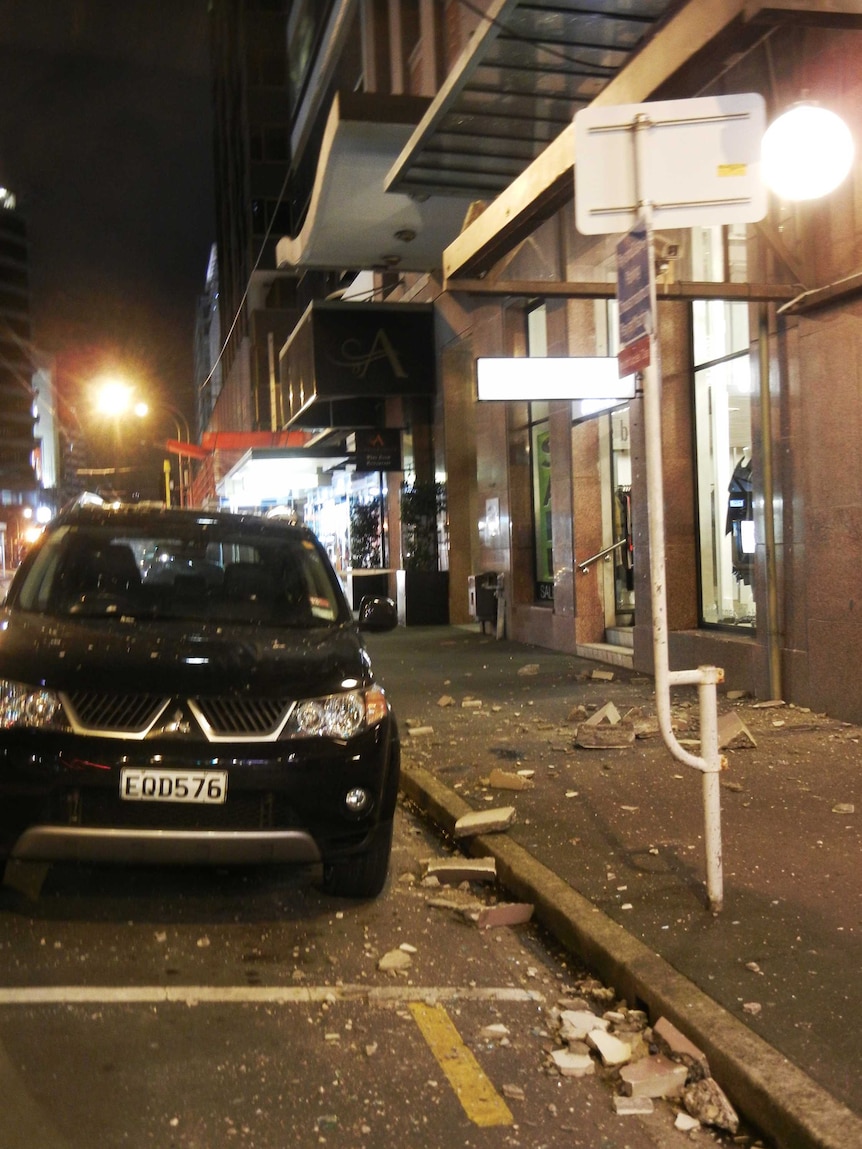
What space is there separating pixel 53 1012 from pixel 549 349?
12169mm

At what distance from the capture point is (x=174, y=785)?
4.67 m

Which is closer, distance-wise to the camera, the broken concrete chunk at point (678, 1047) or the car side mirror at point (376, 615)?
the broken concrete chunk at point (678, 1047)

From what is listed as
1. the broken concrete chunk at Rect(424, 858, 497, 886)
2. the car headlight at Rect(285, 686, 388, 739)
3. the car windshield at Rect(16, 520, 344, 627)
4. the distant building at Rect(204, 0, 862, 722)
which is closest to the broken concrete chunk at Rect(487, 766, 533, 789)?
the broken concrete chunk at Rect(424, 858, 497, 886)

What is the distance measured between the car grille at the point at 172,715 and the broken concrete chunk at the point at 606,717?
4709mm

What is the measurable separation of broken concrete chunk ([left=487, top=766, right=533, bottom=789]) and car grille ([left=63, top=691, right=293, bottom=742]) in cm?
286

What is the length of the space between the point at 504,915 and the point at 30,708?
7.54 ft

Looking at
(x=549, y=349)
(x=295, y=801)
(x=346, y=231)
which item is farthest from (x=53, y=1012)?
(x=346, y=231)

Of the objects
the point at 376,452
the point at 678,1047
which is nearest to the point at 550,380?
the point at 678,1047

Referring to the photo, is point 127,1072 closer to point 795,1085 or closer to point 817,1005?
point 795,1085

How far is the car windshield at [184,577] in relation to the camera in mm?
5828

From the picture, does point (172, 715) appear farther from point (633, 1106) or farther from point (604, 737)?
point (604, 737)

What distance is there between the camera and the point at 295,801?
4.83 meters

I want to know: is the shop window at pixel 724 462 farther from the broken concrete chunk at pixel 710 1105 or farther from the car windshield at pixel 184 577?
the broken concrete chunk at pixel 710 1105

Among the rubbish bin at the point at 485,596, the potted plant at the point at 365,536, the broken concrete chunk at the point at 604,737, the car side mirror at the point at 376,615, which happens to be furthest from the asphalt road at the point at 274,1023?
the potted plant at the point at 365,536
